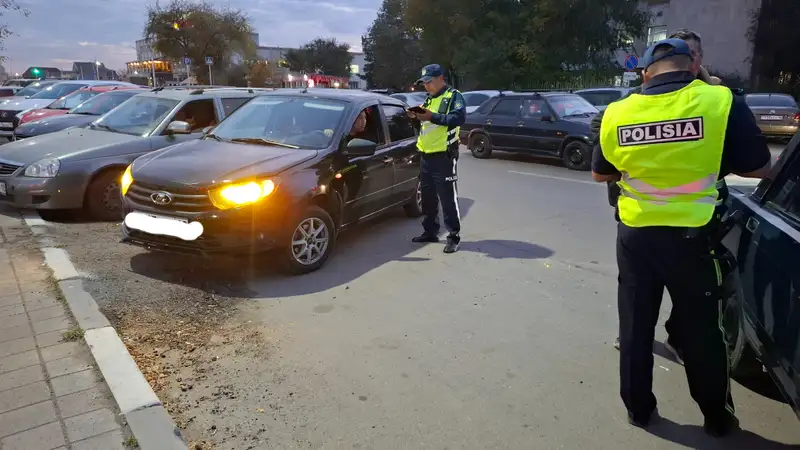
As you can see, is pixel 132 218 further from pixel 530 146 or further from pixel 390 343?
pixel 530 146

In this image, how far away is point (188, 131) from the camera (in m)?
7.09

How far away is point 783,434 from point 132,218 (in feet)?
16.0

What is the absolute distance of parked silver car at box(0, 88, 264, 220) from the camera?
663 centimetres

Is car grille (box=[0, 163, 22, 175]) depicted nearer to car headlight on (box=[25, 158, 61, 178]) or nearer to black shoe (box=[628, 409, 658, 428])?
car headlight on (box=[25, 158, 61, 178])

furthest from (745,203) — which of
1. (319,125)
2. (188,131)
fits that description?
(188,131)

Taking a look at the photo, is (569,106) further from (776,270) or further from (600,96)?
(776,270)

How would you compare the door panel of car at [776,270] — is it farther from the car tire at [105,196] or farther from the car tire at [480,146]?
the car tire at [480,146]

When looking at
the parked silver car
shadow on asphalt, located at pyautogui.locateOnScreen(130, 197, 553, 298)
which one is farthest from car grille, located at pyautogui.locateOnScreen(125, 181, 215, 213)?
the parked silver car

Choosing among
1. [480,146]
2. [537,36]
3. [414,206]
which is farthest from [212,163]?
[537,36]

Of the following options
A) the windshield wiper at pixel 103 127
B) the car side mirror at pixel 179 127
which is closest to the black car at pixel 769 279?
the car side mirror at pixel 179 127

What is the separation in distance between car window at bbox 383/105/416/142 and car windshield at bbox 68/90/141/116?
5526mm

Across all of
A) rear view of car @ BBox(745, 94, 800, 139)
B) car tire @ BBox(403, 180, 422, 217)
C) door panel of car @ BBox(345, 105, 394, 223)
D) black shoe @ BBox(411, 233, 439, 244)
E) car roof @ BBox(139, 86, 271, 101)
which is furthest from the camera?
rear view of car @ BBox(745, 94, 800, 139)

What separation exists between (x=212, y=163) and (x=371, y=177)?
1749mm

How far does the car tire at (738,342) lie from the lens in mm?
3121
